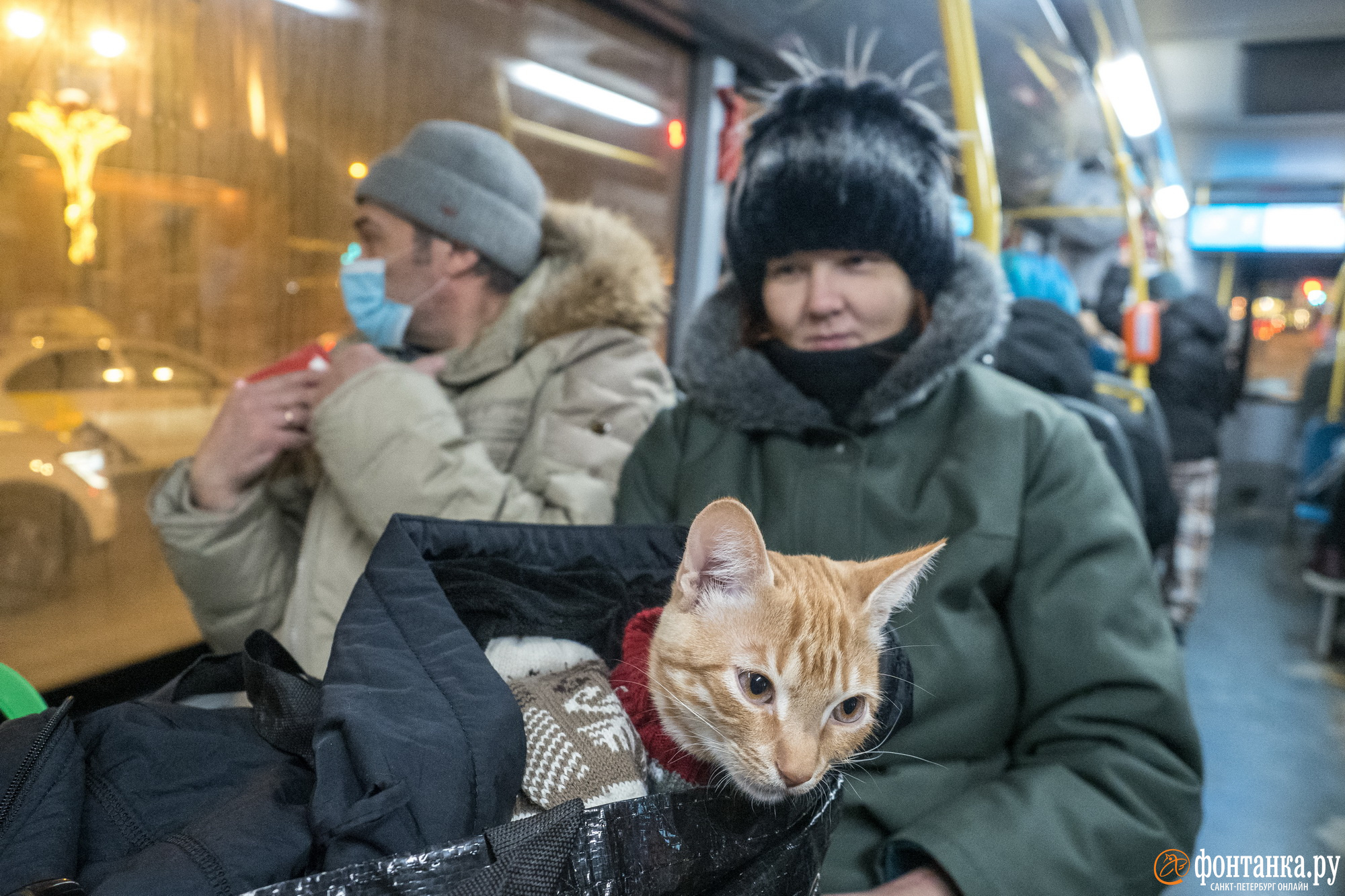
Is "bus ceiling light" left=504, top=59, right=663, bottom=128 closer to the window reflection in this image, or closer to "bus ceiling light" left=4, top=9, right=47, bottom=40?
the window reflection

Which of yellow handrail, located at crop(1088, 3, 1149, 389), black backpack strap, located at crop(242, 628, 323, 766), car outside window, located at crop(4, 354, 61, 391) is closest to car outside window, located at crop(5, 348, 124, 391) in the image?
car outside window, located at crop(4, 354, 61, 391)

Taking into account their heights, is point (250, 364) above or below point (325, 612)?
above

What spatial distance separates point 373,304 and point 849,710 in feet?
4.02

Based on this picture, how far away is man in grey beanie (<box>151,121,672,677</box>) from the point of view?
52.5 inches

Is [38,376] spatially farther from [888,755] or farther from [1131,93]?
[1131,93]

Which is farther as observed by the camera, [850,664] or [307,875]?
[850,664]

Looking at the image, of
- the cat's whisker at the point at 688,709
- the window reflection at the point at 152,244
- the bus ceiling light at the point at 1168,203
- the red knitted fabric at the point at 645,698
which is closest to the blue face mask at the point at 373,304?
the window reflection at the point at 152,244

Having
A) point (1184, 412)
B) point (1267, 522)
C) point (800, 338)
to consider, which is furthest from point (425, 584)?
point (1267, 522)

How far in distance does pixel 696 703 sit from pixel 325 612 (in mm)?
839

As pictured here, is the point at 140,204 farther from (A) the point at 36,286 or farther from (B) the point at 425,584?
(B) the point at 425,584

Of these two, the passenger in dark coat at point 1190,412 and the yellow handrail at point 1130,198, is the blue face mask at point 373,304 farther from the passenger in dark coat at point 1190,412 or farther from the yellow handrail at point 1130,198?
the passenger in dark coat at point 1190,412

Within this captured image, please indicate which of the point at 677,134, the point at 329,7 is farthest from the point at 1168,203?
the point at 329,7

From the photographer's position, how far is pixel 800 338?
1264mm

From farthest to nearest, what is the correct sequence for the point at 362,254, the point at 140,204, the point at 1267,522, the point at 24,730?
the point at 1267,522
the point at 362,254
the point at 140,204
the point at 24,730
